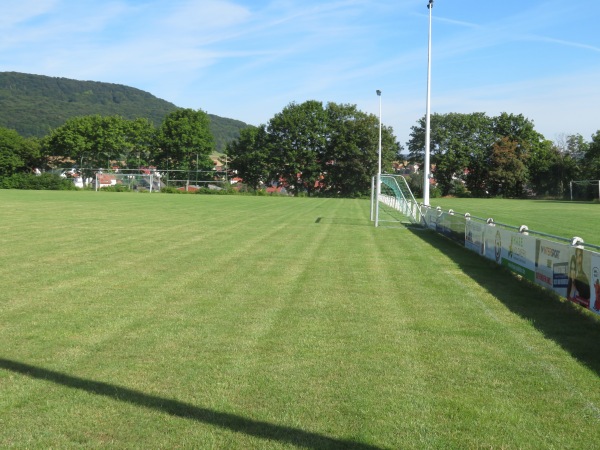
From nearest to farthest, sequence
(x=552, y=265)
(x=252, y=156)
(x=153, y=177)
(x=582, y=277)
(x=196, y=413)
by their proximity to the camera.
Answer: (x=196, y=413)
(x=582, y=277)
(x=552, y=265)
(x=153, y=177)
(x=252, y=156)

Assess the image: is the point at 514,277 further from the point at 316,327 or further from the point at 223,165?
the point at 223,165

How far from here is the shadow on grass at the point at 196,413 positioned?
14.5 ft

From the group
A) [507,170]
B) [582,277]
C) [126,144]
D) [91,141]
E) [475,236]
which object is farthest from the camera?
[126,144]

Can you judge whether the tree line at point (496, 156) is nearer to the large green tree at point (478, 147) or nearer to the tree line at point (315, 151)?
the large green tree at point (478, 147)

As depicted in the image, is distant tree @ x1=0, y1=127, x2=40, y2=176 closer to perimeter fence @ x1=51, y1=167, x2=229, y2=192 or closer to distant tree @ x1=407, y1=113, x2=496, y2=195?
perimeter fence @ x1=51, y1=167, x2=229, y2=192

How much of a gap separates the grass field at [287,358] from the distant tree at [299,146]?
75.0m

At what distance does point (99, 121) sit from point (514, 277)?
88.0m

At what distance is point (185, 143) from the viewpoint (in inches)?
3634

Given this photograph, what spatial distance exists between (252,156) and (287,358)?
83010mm

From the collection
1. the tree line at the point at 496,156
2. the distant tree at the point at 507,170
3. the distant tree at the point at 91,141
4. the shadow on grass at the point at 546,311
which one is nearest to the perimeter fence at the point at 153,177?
the distant tree at the point at 91,141

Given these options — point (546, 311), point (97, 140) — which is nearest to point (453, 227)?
point (546, 311)

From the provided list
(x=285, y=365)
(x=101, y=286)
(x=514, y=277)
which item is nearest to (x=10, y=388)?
(x=285, y=365)

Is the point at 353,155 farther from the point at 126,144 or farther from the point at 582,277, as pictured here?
the point at 582,277

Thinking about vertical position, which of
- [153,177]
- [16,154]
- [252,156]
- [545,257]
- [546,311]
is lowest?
[546,311]
